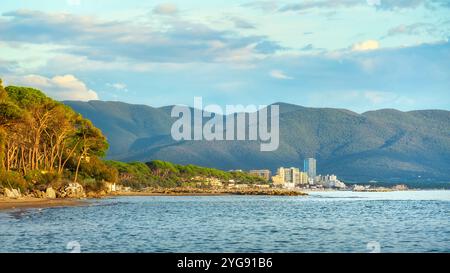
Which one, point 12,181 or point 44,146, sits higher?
point 44,146

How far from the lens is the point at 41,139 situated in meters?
106

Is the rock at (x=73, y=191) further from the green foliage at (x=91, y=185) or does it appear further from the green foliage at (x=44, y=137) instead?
the green foliage at (x=91, y=185)

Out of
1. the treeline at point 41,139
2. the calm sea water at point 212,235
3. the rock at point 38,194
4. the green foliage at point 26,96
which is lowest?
the calm sea water at point 212,235

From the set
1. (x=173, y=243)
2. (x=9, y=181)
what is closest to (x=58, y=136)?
(x=9, y=181)

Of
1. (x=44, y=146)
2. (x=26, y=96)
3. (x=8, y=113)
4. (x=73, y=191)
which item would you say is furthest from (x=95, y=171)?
(x=8, y=113)

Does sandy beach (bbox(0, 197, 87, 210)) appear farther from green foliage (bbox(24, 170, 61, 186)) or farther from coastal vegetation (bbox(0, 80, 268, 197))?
green foliage (bbox(24, 170, 61, 186))

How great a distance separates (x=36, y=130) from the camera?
94.1 m

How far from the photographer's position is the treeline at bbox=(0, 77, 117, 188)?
247ft

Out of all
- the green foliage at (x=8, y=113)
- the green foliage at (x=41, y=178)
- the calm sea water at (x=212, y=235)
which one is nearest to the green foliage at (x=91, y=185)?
the green foliage at (x=41, y=178)

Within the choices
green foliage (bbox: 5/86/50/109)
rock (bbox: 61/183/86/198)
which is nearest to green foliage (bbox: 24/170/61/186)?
rock (bbox: 61/183/86/198)

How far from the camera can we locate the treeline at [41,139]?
7522cm

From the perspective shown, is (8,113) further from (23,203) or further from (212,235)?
(212,235)

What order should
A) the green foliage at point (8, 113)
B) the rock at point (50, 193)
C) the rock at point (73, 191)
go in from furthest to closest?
the rock at point (73, 191)
the rock at point (50, 193)
the green foliage at point (8, 113)
